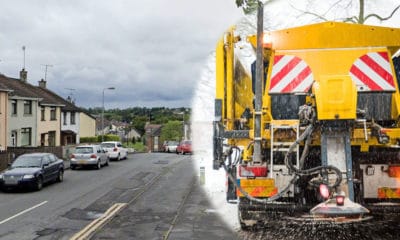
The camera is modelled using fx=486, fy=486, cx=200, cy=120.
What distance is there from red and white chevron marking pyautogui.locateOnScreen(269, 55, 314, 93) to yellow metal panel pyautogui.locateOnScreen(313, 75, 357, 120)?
3.86 ft

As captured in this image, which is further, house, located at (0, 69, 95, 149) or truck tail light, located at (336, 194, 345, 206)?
house, located at (0, 69, 95, 149)

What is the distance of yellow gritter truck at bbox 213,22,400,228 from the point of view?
19.0 feet

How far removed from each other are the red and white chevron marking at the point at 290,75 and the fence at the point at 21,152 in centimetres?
2051

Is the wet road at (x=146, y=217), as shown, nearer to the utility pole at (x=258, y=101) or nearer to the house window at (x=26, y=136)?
the utility pole at (x=258, y=101)

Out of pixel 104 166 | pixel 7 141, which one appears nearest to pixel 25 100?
pixel 7 141

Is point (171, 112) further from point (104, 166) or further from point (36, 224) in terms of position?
point (36, 224)

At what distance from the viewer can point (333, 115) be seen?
5664 millimetres

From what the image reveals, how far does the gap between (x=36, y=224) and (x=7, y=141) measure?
25.5 meters

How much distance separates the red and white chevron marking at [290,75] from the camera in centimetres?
694

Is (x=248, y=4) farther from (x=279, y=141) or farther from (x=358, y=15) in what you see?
(x=358, y=15)

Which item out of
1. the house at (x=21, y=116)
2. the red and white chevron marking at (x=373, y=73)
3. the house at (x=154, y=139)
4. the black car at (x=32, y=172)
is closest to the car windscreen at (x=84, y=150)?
the black car at (x=32, y=172)

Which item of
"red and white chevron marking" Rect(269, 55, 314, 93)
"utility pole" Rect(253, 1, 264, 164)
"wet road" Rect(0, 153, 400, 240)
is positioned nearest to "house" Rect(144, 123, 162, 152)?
"wet road" Rect(0, 153, 400, 240)

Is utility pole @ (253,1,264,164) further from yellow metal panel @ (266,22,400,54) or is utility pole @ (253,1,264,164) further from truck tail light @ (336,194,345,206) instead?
truck tail light @ (336,194,345,206)

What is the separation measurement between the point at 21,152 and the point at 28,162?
34.8 ft
